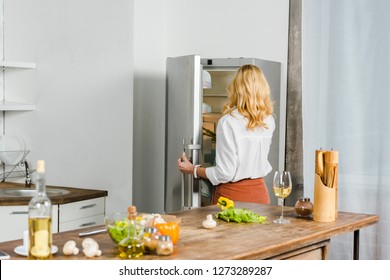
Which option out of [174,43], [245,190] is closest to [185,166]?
[245,190]

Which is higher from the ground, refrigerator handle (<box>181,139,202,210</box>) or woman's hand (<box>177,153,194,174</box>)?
woman's hand (<box>177,153,194,174</box>)

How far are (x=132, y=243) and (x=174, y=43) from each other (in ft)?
11.7

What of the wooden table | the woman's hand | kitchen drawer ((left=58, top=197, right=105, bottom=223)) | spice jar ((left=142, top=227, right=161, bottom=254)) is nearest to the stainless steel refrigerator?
the woman's hand

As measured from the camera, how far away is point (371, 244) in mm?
4844

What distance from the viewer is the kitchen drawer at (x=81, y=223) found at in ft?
14.9

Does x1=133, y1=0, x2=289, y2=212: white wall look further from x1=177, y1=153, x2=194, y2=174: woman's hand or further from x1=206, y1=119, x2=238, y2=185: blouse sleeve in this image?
x1=206, y1=119, x2=238, y2=185: blouse sleeve

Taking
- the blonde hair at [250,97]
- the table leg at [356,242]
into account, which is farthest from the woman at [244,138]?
the table leg at [356,242]

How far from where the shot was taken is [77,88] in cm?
520

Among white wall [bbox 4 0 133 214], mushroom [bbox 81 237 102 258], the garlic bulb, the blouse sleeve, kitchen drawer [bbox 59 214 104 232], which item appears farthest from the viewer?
white wall [bbox 4 0 133 214]

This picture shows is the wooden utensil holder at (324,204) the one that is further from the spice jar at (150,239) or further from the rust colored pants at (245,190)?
the spice jar at (150,239)

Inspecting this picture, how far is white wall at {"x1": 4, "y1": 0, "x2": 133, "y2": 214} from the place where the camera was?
5.09 m

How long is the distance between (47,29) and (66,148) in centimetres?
91

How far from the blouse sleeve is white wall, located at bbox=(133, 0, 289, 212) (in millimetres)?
1342

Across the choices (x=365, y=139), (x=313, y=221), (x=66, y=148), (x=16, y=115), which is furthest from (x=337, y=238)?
(x=16, y=115)
